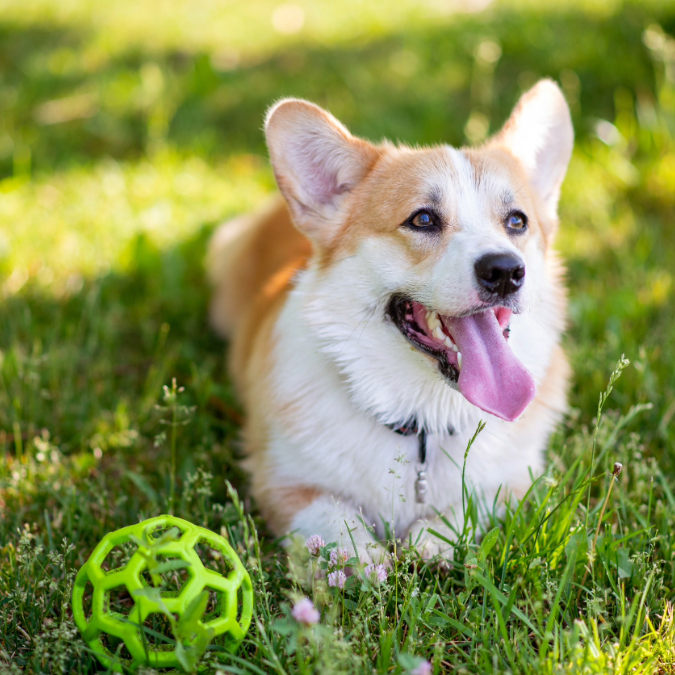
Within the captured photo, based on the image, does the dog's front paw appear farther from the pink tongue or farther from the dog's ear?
the dog's ear

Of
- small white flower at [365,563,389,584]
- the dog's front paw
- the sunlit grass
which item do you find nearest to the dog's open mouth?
the dog's front paw

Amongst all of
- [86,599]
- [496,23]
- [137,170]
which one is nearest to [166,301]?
[137,170]

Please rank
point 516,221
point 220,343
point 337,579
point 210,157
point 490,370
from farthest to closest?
point 210,157
point 220,343
point 516,221
point 490,370
point 337,579

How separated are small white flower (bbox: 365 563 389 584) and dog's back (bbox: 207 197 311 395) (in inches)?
41.2

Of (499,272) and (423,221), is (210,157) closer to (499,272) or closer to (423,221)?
(423,221)

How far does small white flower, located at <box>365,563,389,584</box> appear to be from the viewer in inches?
66.1

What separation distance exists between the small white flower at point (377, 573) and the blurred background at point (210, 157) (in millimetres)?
857

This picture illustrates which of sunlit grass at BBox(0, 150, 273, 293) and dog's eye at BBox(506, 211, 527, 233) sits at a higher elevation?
dog's eye at BBox(506, 211, 527, 233)

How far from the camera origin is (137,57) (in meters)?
5.87

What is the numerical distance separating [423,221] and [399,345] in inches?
15.0

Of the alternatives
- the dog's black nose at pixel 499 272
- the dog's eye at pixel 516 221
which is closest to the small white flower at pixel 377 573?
the dog's black nose at pixel 499 272

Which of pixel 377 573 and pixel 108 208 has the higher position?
pixel 108 208

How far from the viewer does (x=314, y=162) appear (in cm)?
227

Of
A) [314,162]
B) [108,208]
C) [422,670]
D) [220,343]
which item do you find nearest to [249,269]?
[220,343]
